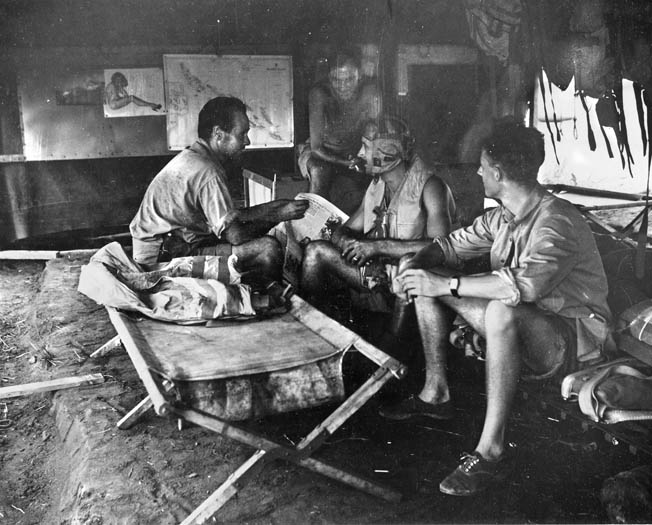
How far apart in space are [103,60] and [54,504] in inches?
184

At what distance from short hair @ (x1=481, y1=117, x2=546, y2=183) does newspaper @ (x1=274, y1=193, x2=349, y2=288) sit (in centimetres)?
148

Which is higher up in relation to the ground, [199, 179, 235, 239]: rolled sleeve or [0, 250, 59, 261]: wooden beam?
[199, 179, 235, 239]: rolled sleeve

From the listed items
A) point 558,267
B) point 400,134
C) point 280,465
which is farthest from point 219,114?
point 558,267

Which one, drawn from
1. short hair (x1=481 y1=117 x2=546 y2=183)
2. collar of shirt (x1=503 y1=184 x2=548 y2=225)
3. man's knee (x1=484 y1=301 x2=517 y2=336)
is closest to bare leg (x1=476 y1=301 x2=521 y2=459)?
man's knee (x1=484 y1=301 x2=517 y2=336)

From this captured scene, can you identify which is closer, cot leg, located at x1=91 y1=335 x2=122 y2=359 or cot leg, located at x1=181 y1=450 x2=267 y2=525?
cot leg, located at x1=181 y1=450 x2=267 y2=525

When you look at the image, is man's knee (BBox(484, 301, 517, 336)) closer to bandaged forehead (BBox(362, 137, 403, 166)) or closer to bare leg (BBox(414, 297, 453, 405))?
bare leg (BBox(414, 297, 453, 405))

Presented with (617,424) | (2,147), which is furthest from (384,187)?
(2,147)

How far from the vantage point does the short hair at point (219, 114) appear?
4277 millimetres

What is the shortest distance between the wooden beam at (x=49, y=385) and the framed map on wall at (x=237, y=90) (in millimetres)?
3435

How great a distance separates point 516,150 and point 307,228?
74.3 inches

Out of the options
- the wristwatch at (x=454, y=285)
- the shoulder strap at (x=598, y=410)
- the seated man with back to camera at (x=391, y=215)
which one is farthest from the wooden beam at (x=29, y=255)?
the shoulder strap at (x=598, y=410)

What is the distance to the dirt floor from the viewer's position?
8.66 feet

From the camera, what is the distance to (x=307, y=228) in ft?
14.9

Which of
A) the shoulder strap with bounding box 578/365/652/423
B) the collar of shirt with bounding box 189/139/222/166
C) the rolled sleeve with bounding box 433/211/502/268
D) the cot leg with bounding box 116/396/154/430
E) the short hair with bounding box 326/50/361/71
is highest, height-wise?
the short hair with bounding box 326/50/361/71
